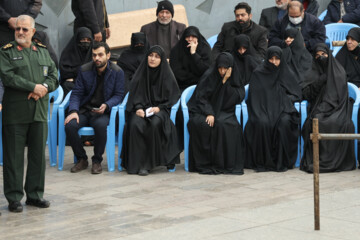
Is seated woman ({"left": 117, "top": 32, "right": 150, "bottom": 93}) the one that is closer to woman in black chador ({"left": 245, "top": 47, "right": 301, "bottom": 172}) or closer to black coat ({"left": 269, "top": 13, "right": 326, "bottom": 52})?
woman in black chador ({"left": 245, "top": 47, "right": 301, "bottom": 172})

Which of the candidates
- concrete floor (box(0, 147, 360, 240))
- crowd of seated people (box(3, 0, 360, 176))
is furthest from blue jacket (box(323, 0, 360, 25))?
concrete floor (box(0, 147, 360, 240))

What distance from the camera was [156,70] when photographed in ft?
28.2

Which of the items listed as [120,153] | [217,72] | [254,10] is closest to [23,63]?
[120,153]

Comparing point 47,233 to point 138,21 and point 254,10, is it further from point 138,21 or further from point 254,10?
point 254,10

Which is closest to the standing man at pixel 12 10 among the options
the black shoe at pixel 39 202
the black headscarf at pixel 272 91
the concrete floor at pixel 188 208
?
the concrete floor at pixel 188 208

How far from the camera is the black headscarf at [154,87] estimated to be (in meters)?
8.44

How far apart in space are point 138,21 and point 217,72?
3.47 m

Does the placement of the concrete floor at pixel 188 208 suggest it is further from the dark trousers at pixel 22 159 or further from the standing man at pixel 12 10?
the standing man at pixel 12 10

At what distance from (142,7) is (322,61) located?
4.23m

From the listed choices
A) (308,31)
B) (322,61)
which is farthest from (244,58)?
(308,31)

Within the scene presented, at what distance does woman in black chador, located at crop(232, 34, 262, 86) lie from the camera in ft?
30.5

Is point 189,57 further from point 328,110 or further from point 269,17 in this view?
point 269,17

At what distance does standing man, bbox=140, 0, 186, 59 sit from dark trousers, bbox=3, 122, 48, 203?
158 inches

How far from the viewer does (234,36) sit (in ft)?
33.4
